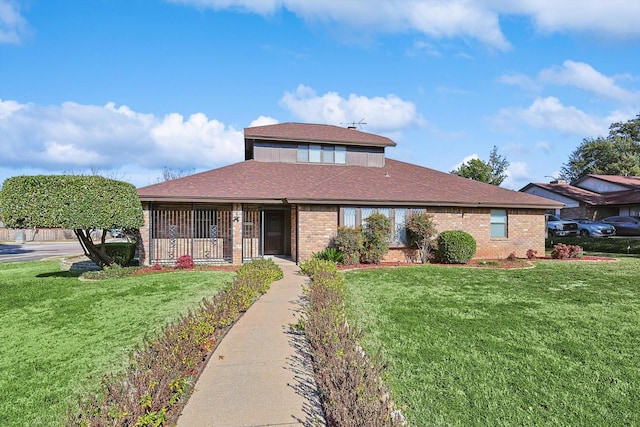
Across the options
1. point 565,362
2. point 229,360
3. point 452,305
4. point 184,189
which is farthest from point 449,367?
point 184,189

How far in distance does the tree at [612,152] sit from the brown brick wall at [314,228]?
46.4 meters

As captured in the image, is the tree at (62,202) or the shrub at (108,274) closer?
the tree at (62,202)

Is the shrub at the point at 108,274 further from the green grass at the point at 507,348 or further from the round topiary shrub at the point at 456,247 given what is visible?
the round topiary shrub at the point at 456,247

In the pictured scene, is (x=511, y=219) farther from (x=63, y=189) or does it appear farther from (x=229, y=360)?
(x=63, y=189)

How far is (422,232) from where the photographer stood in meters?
14.9

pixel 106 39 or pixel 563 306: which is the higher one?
pixel 106 39

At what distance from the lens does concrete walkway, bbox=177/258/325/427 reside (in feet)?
11.8

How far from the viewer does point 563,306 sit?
7.94 metres

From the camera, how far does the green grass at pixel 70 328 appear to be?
4.33 m

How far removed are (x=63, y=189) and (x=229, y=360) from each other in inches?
354

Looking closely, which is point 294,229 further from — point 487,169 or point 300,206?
point 487,169

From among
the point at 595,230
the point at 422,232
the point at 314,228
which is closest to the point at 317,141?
the point at 314,228

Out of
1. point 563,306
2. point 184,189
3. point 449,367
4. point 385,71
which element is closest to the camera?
point 449,367

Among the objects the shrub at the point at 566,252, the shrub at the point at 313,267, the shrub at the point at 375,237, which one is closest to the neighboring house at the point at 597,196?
the shrub at the point at 566,252
